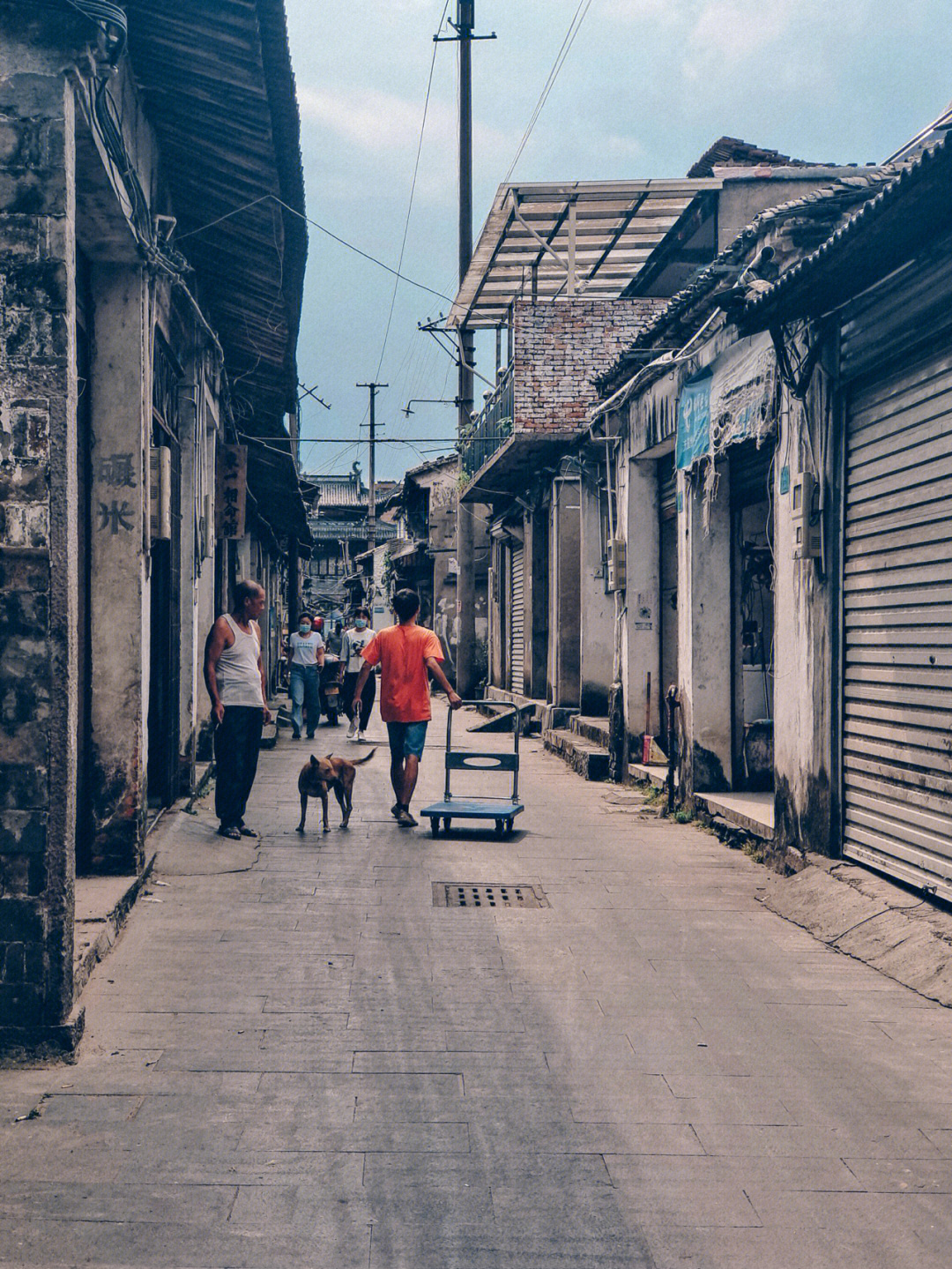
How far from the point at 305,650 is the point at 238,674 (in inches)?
334

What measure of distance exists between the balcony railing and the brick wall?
0.89 meters

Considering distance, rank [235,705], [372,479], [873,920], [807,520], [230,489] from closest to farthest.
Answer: [873,920] → [807,520] → [235,705] → [230,489] → [372,479]

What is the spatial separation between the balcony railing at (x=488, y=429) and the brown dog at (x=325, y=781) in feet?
30.6

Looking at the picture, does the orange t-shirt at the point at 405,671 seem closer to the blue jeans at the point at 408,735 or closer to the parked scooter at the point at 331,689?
the blue jeans at the point at 408,735

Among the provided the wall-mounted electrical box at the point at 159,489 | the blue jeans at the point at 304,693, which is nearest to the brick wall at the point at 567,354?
the blue jeans at the point at 304,693

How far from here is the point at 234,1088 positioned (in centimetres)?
421

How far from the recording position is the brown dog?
9.45 meters

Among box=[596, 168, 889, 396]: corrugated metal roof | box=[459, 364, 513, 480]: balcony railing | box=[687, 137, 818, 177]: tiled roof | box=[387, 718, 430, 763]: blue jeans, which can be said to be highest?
box=[687, 137, 818, 177]: tiled roof

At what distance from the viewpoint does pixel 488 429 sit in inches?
844

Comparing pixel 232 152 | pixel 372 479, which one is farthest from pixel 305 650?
pixel 372 479

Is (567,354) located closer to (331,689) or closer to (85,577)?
(331,689)

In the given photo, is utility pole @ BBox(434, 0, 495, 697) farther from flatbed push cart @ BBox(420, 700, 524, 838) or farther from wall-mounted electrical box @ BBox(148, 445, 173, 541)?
wall-mounted electrical box @ BBox(148, 445, 173, 541)

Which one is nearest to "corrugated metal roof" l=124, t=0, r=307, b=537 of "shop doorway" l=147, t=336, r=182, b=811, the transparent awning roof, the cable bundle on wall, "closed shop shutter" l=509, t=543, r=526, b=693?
"shop doorway" l=147, t=336, r=182, b=811

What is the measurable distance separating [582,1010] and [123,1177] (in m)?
2.21
